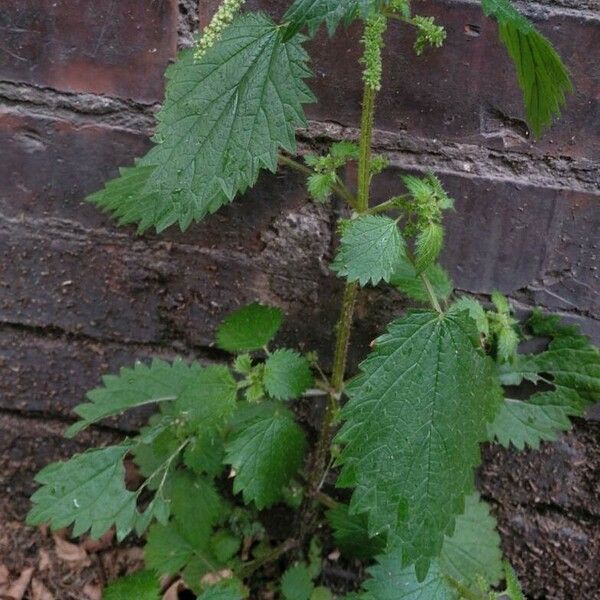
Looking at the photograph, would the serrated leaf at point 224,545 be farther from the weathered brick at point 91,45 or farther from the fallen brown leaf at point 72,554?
the weathered brick at point 91,45

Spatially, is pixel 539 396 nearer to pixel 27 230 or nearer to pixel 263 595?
pixel 263 595

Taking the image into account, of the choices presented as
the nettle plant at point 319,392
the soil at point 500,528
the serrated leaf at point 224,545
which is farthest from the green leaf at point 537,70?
the serrated leaf at point 224,545

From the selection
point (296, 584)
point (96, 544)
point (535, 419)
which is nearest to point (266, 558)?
point (296, 584)

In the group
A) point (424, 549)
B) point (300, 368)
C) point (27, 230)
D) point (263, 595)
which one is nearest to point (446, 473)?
point (424, 549)

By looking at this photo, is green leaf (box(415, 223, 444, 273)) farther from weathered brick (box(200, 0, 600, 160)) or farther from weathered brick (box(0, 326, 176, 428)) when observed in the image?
weathered brick (box(0, 326, 176, 428))

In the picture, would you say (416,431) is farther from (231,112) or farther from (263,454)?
(231,112)

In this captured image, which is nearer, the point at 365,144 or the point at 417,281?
the point at 365,144

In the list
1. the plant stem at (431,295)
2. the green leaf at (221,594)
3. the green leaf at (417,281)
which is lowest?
the green leaf at (221,594)
